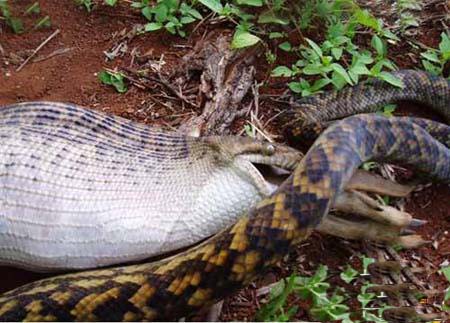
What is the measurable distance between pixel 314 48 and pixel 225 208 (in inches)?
44.8

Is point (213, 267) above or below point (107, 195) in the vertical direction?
below

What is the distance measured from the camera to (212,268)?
2.14 meters

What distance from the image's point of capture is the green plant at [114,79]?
346 cm

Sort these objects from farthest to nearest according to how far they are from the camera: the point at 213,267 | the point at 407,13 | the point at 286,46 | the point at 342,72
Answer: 1. the point at 407,13
2. the point at 286,46
3. the point at 342,72
4. the point at 213,267

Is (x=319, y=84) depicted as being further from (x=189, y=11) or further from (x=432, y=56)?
(x=189, y=11)

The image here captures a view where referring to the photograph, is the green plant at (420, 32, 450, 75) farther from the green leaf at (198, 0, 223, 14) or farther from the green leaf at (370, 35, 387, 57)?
the green leaf at (198, 0, 223, 14)

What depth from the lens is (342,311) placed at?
2379mm

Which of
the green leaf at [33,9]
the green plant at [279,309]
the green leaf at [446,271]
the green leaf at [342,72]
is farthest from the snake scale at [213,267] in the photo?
the green leaf at [33,9]

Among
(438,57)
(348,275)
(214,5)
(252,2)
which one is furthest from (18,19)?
(348,275)

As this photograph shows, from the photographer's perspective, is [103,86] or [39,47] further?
[39,47]

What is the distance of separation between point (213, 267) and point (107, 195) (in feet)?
1.40

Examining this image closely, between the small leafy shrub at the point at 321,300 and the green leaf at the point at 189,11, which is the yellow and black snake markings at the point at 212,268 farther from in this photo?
the green leaf at the point at 189,11

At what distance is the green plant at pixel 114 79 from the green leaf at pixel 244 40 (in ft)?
1.72

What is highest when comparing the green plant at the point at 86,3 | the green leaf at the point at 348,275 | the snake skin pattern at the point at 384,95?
the green plant at the point at 86,3
